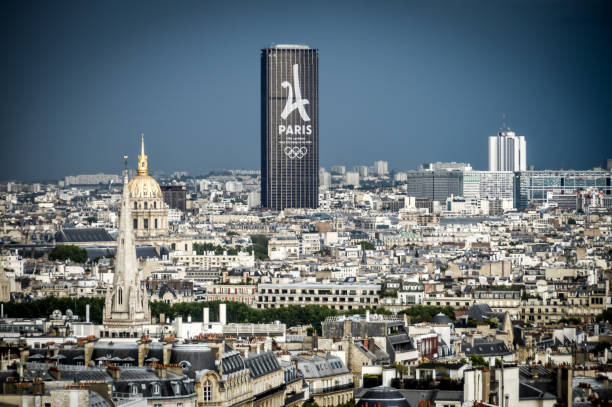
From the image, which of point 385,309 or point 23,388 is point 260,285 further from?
point 23,388

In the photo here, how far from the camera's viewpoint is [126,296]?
80.8 metres

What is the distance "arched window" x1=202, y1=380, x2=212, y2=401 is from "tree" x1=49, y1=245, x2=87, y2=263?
10402cm

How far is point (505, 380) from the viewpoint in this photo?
4644 centimetres

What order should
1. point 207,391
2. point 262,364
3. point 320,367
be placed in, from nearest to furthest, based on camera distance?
1. point 207,391
2. point 262,364
3. point 320,367

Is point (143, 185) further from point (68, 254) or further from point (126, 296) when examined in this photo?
point (126, 296)

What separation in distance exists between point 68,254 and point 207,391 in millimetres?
108813

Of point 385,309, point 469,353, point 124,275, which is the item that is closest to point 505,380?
point 469,353

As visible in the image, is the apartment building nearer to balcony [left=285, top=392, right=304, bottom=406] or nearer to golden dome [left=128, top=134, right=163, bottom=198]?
balcony [left=285, top=392, right=304, bottom=406]

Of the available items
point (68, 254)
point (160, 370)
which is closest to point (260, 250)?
point (68, 254)

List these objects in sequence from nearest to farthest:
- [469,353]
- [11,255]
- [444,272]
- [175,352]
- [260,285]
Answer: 1. [175,352]
2. [469,353]
3. [260,285]
4. [444,272]
5. [11,255]

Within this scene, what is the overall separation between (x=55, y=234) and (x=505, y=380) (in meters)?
135

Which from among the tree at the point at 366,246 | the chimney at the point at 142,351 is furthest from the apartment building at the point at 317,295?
the tree at the point at 366,246

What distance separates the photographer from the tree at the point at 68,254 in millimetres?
155000

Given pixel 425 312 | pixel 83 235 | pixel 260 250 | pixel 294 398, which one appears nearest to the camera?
pixel 294 398
